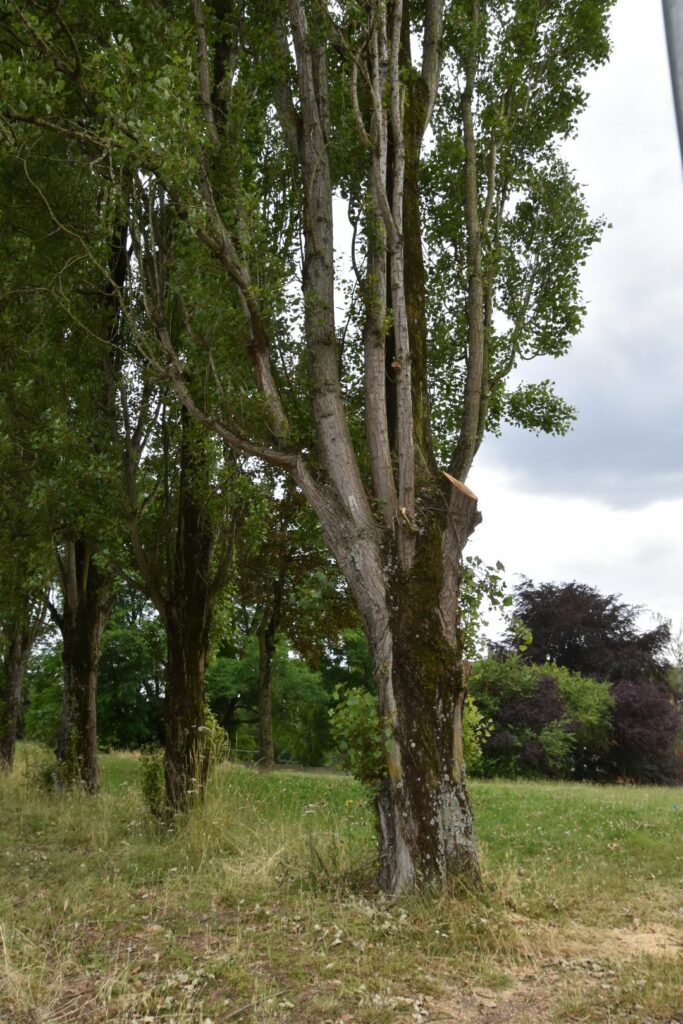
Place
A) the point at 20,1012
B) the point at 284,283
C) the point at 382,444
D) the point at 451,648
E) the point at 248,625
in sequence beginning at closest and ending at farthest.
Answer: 1. the point at 20,1012
2. the point at 451,648
3. the point at 382,444
4. the point at 284,283
5. the point at 248,625

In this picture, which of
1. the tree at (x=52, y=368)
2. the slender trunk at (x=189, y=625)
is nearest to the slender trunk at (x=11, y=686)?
the tree at (x=52, y=368)

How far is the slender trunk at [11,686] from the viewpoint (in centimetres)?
1941

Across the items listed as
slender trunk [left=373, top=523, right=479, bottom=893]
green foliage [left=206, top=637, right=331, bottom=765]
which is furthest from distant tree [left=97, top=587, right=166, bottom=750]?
slender trunk [left=373, top=523, right=479, bottom=893]

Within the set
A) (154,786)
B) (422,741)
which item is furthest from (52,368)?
(422,741)

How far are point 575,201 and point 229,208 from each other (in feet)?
12.5

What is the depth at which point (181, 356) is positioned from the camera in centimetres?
1109

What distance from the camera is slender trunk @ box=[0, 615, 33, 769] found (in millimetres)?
19406

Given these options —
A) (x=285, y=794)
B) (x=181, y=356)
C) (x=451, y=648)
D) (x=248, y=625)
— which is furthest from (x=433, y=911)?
(x=248, y=625)

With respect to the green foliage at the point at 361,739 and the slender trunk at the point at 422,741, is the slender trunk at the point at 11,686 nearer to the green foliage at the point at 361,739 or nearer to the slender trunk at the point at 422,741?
the green foliage at the point at 361,739

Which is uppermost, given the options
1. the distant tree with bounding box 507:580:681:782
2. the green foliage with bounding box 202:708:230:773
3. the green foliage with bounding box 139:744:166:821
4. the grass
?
the distant tree with bounding box 507:580:681:782

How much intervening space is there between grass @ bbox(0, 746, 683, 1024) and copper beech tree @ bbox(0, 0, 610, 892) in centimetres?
73

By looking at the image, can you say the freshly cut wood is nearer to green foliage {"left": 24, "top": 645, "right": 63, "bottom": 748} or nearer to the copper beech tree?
the copper beech tree

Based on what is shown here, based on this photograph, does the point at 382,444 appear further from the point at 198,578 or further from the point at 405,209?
the point at 198,578

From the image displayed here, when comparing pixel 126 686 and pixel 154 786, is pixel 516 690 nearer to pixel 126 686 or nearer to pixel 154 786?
pixel 126 686
